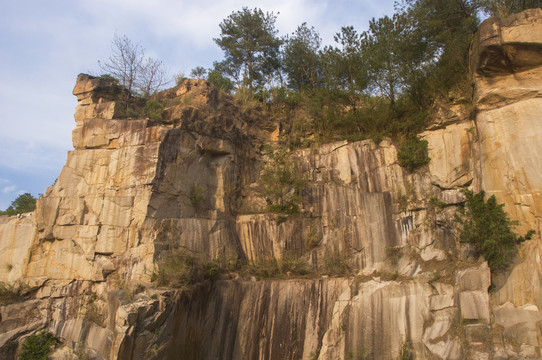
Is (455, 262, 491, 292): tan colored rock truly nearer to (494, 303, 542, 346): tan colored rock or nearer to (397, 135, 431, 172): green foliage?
(494, 303, 542, 346): tan colored rock

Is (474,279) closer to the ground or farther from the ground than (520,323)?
farther from the ground

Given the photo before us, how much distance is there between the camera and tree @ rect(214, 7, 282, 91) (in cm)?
2275

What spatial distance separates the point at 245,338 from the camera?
1117 cm

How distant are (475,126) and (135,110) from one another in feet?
40.3

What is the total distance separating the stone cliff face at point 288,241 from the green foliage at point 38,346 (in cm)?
32

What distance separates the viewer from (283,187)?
47.7 ft

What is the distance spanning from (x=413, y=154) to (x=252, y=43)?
13353mm

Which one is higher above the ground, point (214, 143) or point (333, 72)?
point (333, 72)

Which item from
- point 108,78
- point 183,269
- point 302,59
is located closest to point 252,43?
point 302,59

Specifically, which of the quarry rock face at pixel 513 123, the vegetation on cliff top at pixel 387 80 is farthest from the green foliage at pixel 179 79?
the quarry rock face at pixel 513 123

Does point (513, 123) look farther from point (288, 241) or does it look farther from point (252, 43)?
point (252, 43)

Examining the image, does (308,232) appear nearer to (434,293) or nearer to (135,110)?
(434,293)

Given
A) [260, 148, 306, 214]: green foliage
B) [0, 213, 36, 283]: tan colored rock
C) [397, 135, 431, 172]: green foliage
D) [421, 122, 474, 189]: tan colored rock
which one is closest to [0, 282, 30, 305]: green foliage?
[0, 213, 36, 283]: tan colored rock

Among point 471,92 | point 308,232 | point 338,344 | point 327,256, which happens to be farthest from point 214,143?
point 471,92
